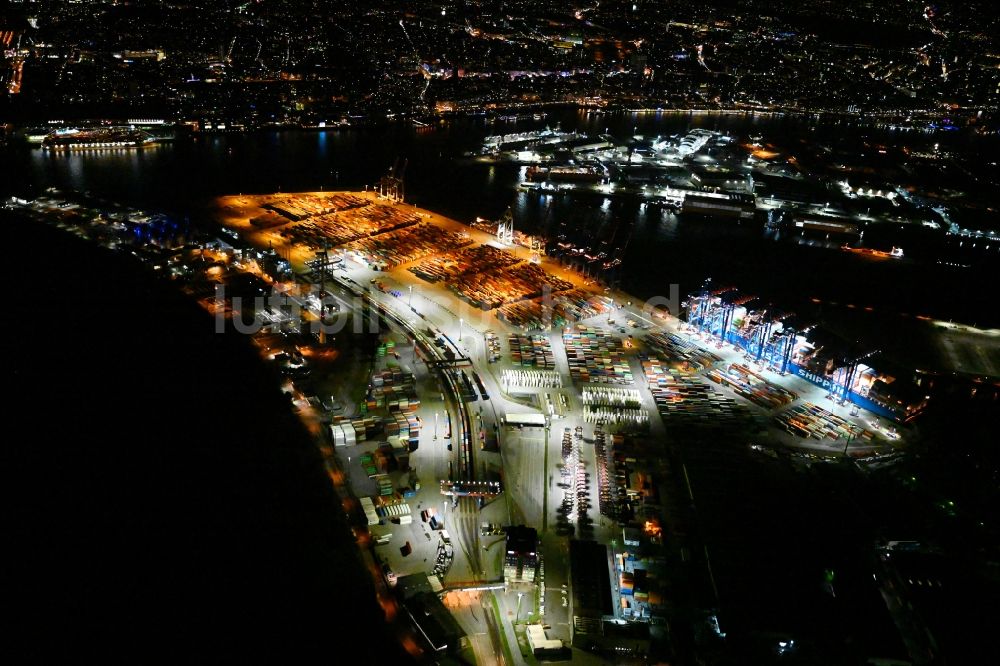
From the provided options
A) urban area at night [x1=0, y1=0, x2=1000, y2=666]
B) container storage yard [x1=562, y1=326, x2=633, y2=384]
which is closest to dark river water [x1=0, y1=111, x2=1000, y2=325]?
urban area at night [x1=0, y1=0, x2=1000, y2=666]

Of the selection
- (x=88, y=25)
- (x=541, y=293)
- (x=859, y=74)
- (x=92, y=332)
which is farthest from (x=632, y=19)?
(x=92, y=332)

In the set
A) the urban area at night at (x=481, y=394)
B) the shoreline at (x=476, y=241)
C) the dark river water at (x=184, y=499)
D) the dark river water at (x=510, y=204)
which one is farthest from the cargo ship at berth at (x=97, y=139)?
the dark river water at (x=184, y=499)

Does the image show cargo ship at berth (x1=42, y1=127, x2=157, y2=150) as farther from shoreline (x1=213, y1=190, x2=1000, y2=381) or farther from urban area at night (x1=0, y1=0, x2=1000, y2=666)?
shoreline (x1=213, y1=190, x2=1000, y2=381)

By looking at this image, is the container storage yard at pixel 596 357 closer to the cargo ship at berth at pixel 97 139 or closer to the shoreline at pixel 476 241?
the shoreline at pixel 476 241

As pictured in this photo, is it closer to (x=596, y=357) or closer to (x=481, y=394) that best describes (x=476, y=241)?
(x=596, y=357)

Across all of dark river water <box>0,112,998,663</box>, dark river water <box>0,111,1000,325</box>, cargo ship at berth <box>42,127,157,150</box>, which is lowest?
dark river water <box>0,112,998,663</box>

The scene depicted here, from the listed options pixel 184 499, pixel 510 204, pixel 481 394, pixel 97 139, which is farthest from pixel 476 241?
pixel 97 139

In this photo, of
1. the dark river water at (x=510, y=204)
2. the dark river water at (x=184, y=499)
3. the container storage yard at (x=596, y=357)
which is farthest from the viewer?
the dark river water at (x=510, y=204)

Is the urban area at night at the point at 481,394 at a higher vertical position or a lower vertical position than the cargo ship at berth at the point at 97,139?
lower
